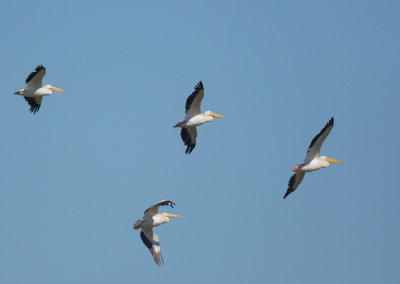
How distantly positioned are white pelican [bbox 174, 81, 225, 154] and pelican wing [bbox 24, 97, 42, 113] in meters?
4.26

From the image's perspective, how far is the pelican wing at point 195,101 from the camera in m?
21.3

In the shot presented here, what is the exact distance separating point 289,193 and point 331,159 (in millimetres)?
1384

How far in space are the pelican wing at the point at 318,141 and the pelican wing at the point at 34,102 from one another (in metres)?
8.05

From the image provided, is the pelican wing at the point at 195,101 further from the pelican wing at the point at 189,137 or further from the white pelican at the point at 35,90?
the white pelican at the point at 35,90

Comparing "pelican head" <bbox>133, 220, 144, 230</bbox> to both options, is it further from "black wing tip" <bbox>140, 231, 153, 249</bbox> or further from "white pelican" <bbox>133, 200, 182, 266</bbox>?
"black wing tip" <bbox>140, 231, 153, 249</bbox>

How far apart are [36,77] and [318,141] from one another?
8.18 meters

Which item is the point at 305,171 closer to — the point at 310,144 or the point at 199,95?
the point at 310,144

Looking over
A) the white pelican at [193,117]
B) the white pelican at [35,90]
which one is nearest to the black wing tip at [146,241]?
the white pelican at [193,117]

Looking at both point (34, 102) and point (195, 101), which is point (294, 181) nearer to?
point (195, 101)

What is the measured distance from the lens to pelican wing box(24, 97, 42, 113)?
23.1m

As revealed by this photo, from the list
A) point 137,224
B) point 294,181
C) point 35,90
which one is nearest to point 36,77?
point 35,90

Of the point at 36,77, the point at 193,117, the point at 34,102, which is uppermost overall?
the point at 36,77

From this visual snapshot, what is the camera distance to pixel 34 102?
23156 mm

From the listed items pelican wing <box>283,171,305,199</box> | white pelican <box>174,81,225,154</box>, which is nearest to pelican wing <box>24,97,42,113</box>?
white pelican <box>174,81,225,154</box>
